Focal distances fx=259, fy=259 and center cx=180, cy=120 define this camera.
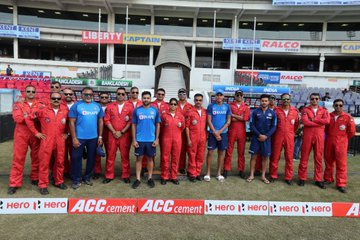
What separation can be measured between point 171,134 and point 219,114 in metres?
1.11

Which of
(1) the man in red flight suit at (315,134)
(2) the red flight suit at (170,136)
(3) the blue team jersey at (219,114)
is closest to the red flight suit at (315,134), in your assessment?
(1) the man in red flight suit at (315,134)

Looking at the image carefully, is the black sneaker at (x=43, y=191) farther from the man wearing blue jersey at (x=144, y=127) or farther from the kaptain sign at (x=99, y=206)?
the man wearing blue jersey at (x=144, y=127)

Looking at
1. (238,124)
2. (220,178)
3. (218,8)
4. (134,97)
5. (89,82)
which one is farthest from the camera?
(218,8)

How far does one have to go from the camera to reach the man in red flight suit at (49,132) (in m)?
4.49

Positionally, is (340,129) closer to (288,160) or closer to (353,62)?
(288,160)

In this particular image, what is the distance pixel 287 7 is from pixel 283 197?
77.3 feet

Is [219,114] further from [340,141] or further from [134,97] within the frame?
[340,141]

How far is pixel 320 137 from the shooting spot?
206 inches

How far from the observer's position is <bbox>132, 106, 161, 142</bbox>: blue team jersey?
16.0ft

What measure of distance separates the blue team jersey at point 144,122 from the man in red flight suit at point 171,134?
0.95ft

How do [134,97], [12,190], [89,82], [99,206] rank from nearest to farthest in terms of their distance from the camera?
[99,206] < [12,190] < [134,97] < [89,82]

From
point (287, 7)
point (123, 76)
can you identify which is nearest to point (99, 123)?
point (123, 76)

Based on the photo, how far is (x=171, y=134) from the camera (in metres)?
5.12

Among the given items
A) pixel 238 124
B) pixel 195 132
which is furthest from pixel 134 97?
pixel 238 124
